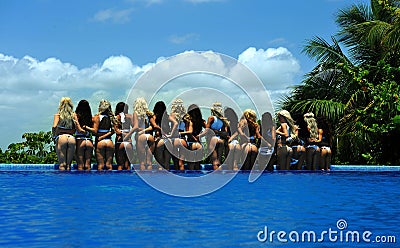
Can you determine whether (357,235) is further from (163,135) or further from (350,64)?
(350,64)

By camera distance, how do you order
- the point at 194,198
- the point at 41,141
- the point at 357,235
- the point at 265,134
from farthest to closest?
the point at 41,141, the point at 265,134, the point at 194,198, the point at 357,235

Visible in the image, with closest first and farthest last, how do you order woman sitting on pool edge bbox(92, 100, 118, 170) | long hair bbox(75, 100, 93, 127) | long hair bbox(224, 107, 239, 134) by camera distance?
1. woman sitting on pool edge bbox(92, 100, 118, 170)
2. long hair bbox(75, 100, 93, 127)
3. long hair bbox(224, 107, 239, 134)

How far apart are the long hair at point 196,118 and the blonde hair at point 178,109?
333mm

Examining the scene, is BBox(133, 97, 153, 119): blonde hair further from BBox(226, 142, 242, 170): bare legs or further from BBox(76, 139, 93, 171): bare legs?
BBox(226, 142, 242, 170): bare legs

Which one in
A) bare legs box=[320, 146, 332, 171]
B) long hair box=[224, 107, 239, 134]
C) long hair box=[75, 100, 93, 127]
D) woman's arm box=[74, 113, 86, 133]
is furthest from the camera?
bare legs box=[320, 146, 332, 171]

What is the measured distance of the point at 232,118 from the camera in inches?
568

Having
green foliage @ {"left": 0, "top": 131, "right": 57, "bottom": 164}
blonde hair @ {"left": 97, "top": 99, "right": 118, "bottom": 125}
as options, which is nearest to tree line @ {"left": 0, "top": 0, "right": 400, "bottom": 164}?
green foliage @ {"left": 0, "top": 131, "right": 57, "bottom": 164}

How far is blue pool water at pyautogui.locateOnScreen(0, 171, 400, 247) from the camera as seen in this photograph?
17.6 ft

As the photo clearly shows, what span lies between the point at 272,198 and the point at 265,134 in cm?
629

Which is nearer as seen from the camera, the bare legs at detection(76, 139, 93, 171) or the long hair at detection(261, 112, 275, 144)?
the bare legs at detection(76, 139, 93, 171)

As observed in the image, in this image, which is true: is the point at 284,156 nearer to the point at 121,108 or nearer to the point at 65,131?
the point at 121,108

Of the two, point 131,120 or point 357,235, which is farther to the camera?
point 131,120

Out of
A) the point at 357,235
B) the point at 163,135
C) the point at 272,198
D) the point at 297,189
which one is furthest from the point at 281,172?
the point at 357,235

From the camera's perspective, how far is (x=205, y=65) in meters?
10.3
